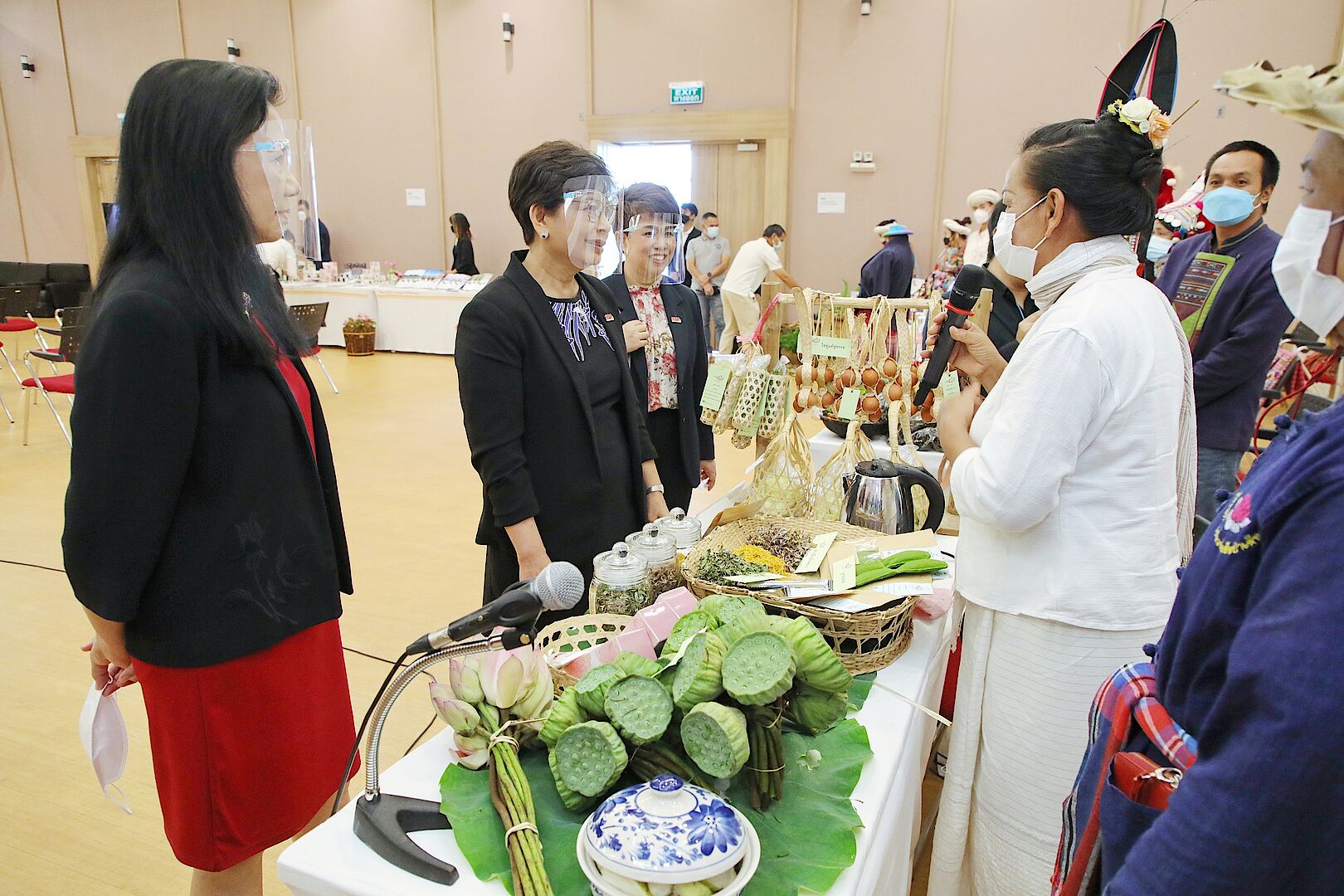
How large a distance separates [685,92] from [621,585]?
8.94 metres

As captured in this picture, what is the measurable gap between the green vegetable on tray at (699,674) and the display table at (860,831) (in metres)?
0.25

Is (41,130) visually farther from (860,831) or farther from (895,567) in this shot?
(860,831)

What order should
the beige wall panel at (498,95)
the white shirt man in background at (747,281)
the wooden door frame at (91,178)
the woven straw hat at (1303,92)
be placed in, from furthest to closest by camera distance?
the wooden door frame at (91,178), the beige wall panel at (498,95), the white shirt man in background at (747,281), the woven straw hat at (1303,92)

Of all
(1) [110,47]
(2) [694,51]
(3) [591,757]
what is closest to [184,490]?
(3) [591,757]

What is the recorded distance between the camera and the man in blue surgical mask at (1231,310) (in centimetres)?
271

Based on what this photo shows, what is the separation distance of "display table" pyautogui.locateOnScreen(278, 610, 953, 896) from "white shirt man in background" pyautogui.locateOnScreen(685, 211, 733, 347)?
7845 mm

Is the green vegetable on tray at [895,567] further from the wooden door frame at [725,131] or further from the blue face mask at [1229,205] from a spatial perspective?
the wooden door frame at [725,131]

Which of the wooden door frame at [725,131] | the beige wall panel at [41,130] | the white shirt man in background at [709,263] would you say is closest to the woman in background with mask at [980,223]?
the wooden door frame at [725,131]

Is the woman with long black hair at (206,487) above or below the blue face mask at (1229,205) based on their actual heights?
below

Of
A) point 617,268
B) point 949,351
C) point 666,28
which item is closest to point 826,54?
point 666,28

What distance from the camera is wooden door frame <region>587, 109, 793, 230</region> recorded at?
29.1ft

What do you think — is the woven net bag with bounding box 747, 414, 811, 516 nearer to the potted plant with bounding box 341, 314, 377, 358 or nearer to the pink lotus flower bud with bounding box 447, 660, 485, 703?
the pink lotus flower bud with bounding box 447, 660, 485, 703

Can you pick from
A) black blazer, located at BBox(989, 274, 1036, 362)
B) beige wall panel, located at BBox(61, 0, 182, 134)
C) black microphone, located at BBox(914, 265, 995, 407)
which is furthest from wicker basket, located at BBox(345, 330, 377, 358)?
black microphone, located at BBox(914, 265, 995, 407)

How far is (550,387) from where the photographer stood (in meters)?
1.76
